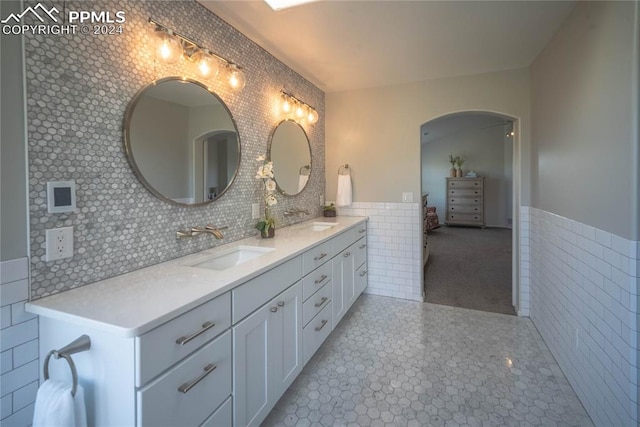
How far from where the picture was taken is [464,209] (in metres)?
8.89

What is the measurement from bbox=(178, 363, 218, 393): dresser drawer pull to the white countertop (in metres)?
0.27

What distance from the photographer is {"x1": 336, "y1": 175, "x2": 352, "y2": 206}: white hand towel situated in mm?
3488

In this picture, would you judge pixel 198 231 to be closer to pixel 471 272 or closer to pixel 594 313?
pixel 594 313

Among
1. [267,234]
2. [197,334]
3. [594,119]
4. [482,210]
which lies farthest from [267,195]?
[482,210]

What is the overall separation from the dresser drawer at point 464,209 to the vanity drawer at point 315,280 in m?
7.70

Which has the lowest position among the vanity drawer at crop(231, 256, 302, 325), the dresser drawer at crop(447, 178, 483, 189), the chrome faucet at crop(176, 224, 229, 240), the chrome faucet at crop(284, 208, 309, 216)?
the vanity drawer at crop(231, 256, 302, 325)

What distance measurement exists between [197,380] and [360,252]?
2305mm

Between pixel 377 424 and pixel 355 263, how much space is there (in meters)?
1.54

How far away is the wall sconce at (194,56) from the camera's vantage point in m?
1.58

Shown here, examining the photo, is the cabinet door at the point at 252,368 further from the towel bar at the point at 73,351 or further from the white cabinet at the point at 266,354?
the towel bar at the point at 73,351

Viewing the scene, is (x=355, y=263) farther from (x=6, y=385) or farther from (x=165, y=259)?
(x=6, y=385)

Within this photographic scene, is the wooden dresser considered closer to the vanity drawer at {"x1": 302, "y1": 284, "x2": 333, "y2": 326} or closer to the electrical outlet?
the vanity drawer at {"x1": 302, "y1": 284, "x2": 333, "y2": 326}

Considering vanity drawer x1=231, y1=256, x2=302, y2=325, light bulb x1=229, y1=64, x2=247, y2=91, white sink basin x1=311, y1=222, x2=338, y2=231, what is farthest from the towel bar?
white sink basin x1=311, y1=222, x2=338, y2=231

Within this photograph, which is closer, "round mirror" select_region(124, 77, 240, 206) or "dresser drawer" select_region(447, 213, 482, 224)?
"round mirror" select_region(124, 77, 240, 206)
